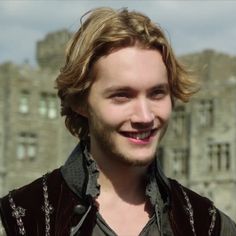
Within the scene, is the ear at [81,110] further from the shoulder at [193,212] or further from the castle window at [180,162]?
the castle window at [180,162]

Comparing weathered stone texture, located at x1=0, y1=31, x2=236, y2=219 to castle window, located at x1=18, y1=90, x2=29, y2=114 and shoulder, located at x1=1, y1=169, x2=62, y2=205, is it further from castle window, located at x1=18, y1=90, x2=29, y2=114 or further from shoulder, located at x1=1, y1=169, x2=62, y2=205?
shoulder, located at x1=1, y1=169, x2=62, y2=205

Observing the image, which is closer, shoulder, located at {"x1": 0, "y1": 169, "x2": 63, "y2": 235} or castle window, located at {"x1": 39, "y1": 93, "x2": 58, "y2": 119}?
shoulder, located at {"x1": 0, "y1": 169, "x2": 63, "y2": 235}

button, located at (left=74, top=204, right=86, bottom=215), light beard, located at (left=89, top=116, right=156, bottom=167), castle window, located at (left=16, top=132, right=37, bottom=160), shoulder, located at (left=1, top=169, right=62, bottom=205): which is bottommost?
castle window, located at (left=16, top=132, right=37, bottom=160)

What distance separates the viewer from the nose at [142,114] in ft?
10.0

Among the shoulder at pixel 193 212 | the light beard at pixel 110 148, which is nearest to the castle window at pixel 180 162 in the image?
the shoulder at pixel 193 212

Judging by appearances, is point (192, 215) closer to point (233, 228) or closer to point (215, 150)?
point (233, 228)

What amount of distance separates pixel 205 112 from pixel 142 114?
38127mm

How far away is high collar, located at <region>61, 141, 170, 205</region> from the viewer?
→ 3.10m

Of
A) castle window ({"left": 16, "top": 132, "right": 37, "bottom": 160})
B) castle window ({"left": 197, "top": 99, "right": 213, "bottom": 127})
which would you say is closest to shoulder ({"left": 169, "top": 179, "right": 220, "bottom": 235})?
castle window ({"left": 16, "top": 132, "right": 37, "bottom": 160})

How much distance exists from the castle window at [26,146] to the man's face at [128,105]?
36775 millimetres

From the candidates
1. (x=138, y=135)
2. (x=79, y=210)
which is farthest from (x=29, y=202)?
(x=138, y=135)

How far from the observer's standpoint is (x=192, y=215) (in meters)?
3.20

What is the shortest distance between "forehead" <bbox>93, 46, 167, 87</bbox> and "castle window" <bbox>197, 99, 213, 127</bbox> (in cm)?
3754

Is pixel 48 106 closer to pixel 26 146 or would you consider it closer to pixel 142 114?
pixel 26 146
